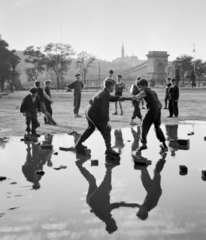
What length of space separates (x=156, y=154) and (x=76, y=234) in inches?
149

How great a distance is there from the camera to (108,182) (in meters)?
5.09

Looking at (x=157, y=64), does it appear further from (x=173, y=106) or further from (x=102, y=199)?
(x=102, y=199)

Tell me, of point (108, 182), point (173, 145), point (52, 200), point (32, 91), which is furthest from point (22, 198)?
point (32, 91)

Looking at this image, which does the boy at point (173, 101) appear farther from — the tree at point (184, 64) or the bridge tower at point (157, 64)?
the bridge tower at point (157, 64)

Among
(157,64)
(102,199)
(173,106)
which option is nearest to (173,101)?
(173,106)

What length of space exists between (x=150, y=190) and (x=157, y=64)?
328ft

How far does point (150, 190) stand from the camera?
470 centimetres

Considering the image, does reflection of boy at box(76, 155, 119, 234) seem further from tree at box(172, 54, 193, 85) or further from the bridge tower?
the bridge tower

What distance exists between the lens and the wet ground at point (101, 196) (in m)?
3.48

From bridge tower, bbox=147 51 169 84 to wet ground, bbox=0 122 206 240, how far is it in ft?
310

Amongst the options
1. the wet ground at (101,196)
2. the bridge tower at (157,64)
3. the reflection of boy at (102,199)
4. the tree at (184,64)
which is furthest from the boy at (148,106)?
the bridge tower at (157,64)

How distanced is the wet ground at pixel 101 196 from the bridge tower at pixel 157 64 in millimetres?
94598

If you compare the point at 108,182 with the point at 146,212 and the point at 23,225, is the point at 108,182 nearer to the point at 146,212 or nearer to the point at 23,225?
the point at 146,212

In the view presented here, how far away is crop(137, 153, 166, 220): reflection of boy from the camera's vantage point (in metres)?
3.94
